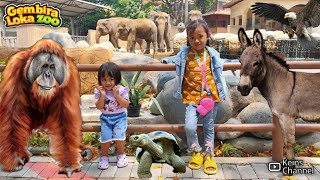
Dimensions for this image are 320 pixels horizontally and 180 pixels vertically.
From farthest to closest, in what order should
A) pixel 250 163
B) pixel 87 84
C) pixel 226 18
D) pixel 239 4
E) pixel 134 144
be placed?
pixel 226 18
pixel 239 4
pixel 87 84
pixel 250 163
pixel 134 144

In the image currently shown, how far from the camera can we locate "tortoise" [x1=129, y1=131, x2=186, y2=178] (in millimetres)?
2555

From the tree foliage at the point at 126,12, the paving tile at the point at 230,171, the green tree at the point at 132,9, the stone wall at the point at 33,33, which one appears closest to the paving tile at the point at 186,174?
the paving tile at the point at 230,171

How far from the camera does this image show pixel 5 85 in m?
2.37

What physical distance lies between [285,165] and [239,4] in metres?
19.4

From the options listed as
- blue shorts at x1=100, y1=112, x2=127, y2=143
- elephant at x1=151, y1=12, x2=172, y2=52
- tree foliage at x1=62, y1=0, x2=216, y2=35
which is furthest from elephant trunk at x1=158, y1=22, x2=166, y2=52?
blue shorts at x1=100, y1=112, x2=127, y2=143

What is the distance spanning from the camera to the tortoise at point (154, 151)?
8.38 feet

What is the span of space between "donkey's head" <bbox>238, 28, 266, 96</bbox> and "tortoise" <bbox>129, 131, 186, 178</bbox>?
31.6 inches

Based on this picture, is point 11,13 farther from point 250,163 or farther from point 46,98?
point 250,163

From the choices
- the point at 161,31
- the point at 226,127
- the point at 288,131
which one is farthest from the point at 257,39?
the point at 161,31

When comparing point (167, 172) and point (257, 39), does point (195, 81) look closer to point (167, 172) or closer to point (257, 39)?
point (257, 39)

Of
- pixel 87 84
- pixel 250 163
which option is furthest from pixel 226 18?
pixel 250 163

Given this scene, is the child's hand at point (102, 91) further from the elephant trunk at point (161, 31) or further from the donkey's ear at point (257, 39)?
the elephant trunk at point (161, 31)

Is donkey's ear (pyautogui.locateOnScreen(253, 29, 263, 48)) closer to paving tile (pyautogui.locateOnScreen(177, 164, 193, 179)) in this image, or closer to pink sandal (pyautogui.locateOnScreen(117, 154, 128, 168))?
paving tile (pyautogui.locateOnScreen(177, 164, 193, 179))

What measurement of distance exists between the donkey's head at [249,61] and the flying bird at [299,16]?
14.1 inches
